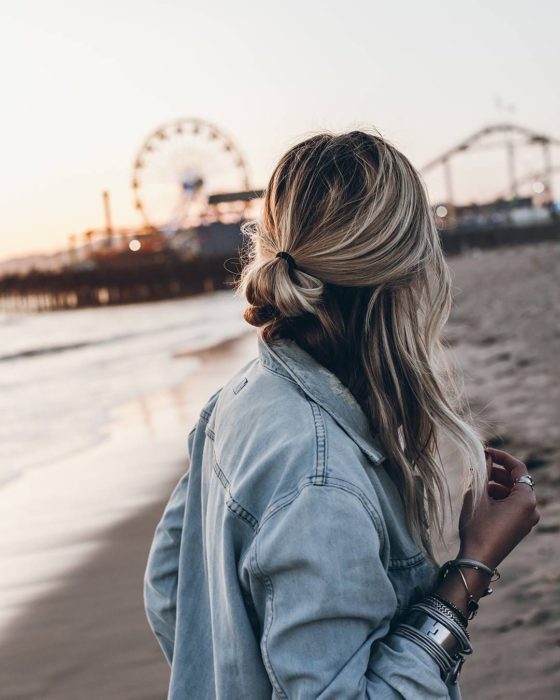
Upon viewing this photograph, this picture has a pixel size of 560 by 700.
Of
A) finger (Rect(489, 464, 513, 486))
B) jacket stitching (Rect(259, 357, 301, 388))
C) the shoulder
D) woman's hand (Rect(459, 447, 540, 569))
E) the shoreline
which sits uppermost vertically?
jacket stitching (Rect(259, 357, 301, 388))

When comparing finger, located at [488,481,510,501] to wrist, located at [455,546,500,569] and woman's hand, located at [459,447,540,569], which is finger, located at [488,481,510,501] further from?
wrist, located at [455,546,500,569]

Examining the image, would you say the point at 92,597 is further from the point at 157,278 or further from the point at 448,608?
the point at 157,278

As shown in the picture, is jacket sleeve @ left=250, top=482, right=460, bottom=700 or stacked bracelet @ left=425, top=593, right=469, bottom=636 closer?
jacket sleeve @ left=250, top=482, right=460, bottom=700

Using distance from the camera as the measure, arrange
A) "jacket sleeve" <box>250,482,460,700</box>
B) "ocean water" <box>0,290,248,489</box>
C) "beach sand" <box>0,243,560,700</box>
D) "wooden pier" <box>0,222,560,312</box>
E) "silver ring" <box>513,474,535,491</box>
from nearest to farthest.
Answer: "jacket sleeve" <box>250,482,460,700</box>
"silver ring" <box>513,474,535,491</box>
"beach sand" <box>0,243,560,700</box>
"ocean water" <box>0,290,248,489</box>
"wooden pier" <box>0,222,560,312</box>

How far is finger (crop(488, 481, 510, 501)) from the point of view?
1.14 metres

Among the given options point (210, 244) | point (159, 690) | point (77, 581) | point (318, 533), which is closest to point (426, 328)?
point (318, 533)

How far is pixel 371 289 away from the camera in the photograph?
40.9 inches

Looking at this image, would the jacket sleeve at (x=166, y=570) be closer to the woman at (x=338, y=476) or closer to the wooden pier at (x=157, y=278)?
the woman at (x=338, y=476)

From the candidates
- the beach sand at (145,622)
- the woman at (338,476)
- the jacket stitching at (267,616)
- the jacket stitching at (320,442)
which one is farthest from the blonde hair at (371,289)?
the beach sand at (145,622)

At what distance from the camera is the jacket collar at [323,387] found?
3.18 ft

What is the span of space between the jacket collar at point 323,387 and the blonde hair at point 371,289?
0.08 feet

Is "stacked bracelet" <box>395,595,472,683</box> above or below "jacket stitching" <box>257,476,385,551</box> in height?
below

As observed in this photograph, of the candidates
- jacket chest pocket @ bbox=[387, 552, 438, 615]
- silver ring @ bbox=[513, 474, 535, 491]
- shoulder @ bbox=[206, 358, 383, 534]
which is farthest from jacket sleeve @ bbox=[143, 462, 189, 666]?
silver ring @ bbox=[513, 474, 535, 491]

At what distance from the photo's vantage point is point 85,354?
55.5 feet
